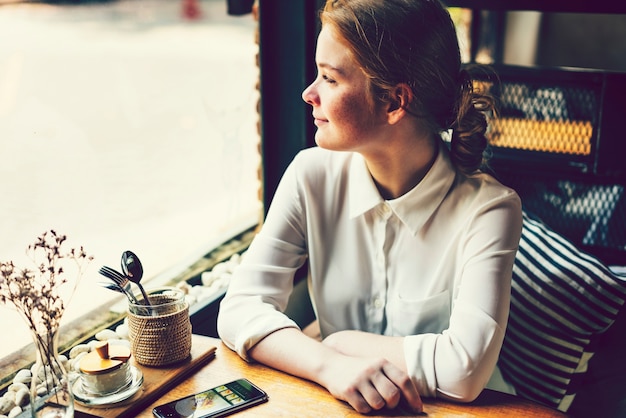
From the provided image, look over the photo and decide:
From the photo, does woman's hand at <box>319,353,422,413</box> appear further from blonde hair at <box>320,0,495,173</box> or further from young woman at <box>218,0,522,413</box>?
blonde hair at <box>320,0,495,173</box>

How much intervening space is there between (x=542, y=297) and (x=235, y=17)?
1.42m

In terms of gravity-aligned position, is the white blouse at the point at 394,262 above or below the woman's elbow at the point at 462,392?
above

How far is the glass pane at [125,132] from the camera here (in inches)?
62.4

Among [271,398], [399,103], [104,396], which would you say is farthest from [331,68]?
[104,396]

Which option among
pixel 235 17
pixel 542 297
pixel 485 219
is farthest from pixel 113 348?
pixel 235 17

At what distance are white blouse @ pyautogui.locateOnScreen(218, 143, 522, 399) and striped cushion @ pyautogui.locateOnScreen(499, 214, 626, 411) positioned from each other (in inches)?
13.2

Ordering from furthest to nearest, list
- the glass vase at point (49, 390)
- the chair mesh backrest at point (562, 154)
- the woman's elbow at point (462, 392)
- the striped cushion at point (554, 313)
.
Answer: the chair mesh backrest at point (562, 154) → the striped cushion at point (554, 313) → the woman's elbow at point (462, 392) → the glass vase at point (49, 390)

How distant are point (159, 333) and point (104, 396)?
17cm

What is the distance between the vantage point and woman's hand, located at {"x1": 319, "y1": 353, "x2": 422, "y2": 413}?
4.10ft

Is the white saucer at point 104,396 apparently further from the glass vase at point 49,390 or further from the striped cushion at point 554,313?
the striped cushion at point 554,313

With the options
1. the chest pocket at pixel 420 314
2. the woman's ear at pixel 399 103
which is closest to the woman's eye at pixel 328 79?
the woman's ear at pixel 399 103

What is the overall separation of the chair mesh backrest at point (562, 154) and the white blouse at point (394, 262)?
647mm

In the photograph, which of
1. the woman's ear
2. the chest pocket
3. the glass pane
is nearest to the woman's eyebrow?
the woman's ear

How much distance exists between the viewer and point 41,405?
3.84 feet
